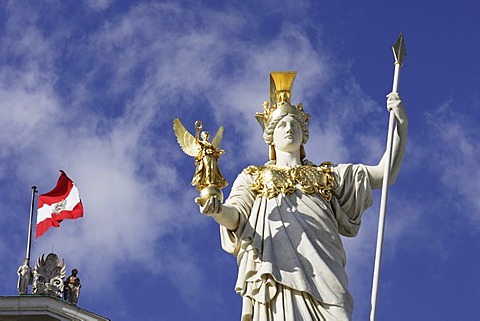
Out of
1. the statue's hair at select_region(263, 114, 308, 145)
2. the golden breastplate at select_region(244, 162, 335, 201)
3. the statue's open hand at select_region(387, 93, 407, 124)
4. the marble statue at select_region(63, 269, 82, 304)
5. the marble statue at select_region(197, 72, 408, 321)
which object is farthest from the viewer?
the marble statue at select_region(63, 269, 82, 304)

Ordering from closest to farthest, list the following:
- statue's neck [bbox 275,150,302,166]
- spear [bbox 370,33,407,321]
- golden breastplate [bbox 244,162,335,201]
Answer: spear [bbox 370,33,407,321] → golden breastplate [bbox 244,162,335,201] → statue's neck [bbox 275,150,302,166]

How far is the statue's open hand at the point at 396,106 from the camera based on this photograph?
25.2 meters

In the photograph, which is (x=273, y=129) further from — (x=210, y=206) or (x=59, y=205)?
(x=59, y=205)

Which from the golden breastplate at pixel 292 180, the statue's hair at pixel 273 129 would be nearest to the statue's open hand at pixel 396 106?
the golden breastplate at pixel 292 180

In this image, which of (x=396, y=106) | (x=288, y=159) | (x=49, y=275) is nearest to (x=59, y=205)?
(x=49, y=275)

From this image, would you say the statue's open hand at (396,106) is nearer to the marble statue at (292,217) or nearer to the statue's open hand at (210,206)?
the marble statue at (292,217)

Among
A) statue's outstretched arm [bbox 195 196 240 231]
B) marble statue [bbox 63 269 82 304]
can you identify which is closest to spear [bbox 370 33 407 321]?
Result: statue's outstretched arm [bbox 195 196 240 231]

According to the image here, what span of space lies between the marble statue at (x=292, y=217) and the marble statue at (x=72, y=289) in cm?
1953

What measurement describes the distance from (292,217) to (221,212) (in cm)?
97

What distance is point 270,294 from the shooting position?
80.2ft

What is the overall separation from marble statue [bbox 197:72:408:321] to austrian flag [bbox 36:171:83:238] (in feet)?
67.2

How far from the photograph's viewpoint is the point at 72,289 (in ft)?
149

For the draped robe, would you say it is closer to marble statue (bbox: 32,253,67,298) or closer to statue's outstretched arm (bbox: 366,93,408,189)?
statue's outstretched arm (bbox: 366,93,408,189)

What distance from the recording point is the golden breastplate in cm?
2544
